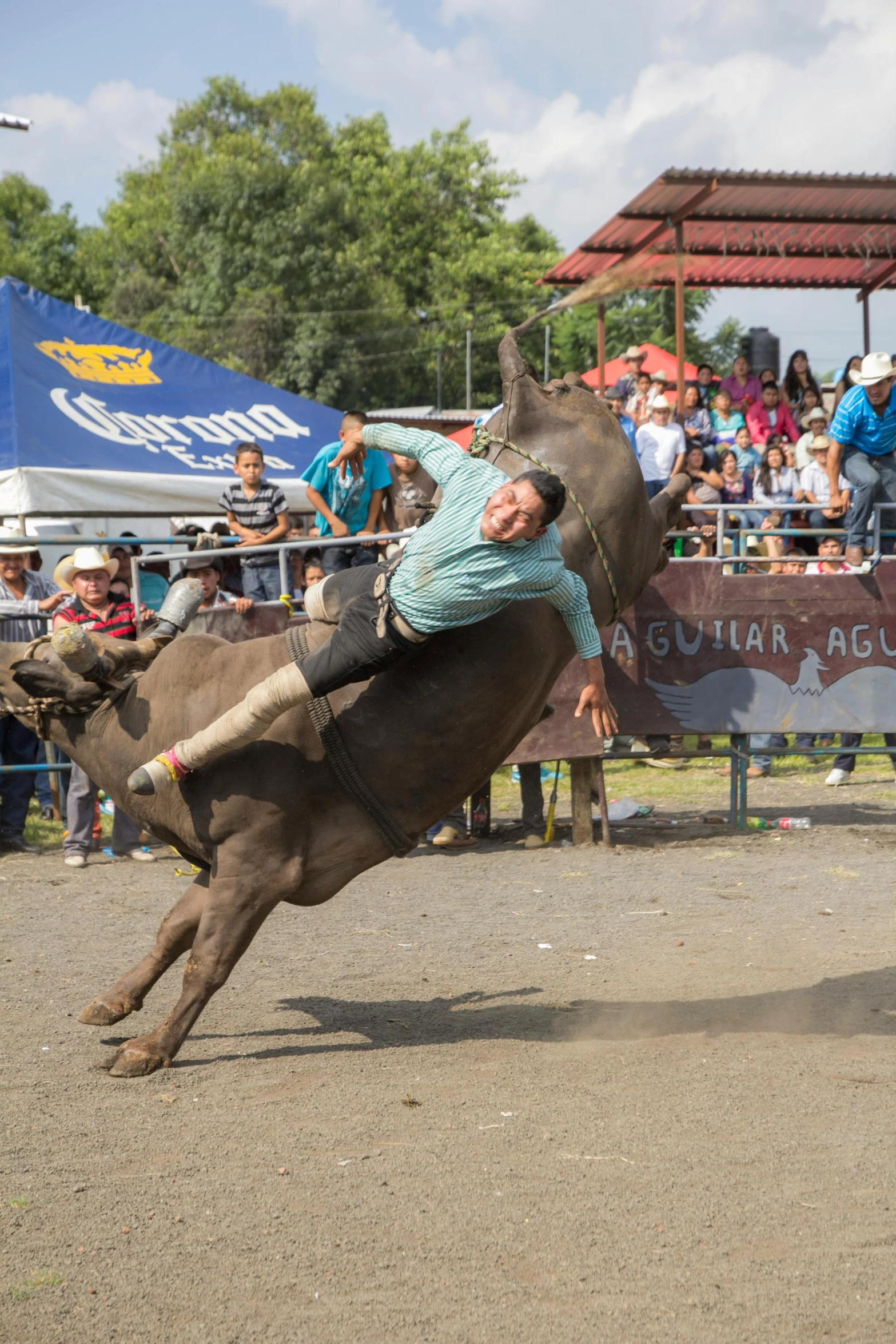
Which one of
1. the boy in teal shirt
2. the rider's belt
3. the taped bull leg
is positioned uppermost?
the boy in teal shirt

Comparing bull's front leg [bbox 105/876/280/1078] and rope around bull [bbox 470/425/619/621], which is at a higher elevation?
rope around bull [bbox 470/425/619/621]

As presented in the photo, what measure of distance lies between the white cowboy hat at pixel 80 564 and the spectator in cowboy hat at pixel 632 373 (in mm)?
5838

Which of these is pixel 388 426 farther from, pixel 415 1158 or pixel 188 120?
pixel 188 120

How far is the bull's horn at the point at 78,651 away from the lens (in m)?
5.07

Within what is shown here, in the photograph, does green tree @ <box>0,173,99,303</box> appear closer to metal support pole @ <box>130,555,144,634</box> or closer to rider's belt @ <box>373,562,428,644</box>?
metal support pole @ <box>130,555,144,634</box>

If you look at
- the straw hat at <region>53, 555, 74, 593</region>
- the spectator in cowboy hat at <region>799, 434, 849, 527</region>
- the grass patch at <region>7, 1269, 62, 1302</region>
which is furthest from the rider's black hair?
the spectator in cowboy hat at <region>799, 434, 849, 527</region>

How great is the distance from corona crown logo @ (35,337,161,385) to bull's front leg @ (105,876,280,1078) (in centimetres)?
1018

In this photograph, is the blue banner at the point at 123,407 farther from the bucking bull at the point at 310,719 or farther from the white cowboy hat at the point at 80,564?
the bucking bull at the point at 310,719

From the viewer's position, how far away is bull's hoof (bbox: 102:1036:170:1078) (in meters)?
5.16

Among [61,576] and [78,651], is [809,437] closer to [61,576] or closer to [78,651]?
[61,576]

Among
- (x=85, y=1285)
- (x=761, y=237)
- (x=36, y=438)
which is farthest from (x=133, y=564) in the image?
(x=761, y=237)

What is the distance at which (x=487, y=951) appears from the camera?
7.16 m

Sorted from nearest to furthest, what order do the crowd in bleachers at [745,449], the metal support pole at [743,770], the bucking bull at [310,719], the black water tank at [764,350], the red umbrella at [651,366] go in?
the bucking bull at [310,719] → the metal support pole at [743,770] → the crowd in bleachers at [745,449] → the black water tank at [764,350] → the red umbrella at [651,366]

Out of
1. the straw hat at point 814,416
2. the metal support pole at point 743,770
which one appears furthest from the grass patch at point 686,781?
the straw hat at point 814,416
